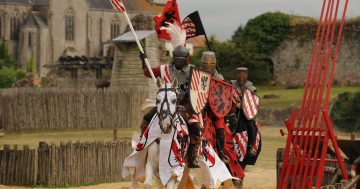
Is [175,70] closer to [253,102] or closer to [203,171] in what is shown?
[203,171]

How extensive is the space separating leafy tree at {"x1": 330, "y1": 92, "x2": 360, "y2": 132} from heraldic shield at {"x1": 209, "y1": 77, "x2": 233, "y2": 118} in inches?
Result: 852

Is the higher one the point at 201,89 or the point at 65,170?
the point at 201,89

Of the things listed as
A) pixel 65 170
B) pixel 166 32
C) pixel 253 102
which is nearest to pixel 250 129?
pixel 253 102

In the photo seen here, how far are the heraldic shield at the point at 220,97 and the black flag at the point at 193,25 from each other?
65.8 inches

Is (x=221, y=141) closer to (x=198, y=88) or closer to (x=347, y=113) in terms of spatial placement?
(x=198, y=88)

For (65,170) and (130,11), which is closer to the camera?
(65,170)

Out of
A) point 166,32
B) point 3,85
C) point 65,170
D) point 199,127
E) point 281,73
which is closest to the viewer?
point 199,127

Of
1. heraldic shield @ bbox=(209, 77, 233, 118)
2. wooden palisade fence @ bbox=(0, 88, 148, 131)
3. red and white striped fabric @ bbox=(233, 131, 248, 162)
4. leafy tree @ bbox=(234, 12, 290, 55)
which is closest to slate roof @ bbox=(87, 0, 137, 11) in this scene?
leafy tree @ bbox=(234, 12, 290, 55)

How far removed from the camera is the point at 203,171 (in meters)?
13.3

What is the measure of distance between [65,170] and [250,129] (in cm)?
432

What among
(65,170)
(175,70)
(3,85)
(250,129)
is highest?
(175,70)

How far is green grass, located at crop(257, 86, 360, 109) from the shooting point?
43.1 metres

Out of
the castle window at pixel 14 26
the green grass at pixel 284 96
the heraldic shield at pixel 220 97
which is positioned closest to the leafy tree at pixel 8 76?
the castle window at pixel 14 26

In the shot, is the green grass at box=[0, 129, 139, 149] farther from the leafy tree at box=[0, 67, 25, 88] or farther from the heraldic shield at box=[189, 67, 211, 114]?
the leafy tree at box=[0, 67, 25, 88]
